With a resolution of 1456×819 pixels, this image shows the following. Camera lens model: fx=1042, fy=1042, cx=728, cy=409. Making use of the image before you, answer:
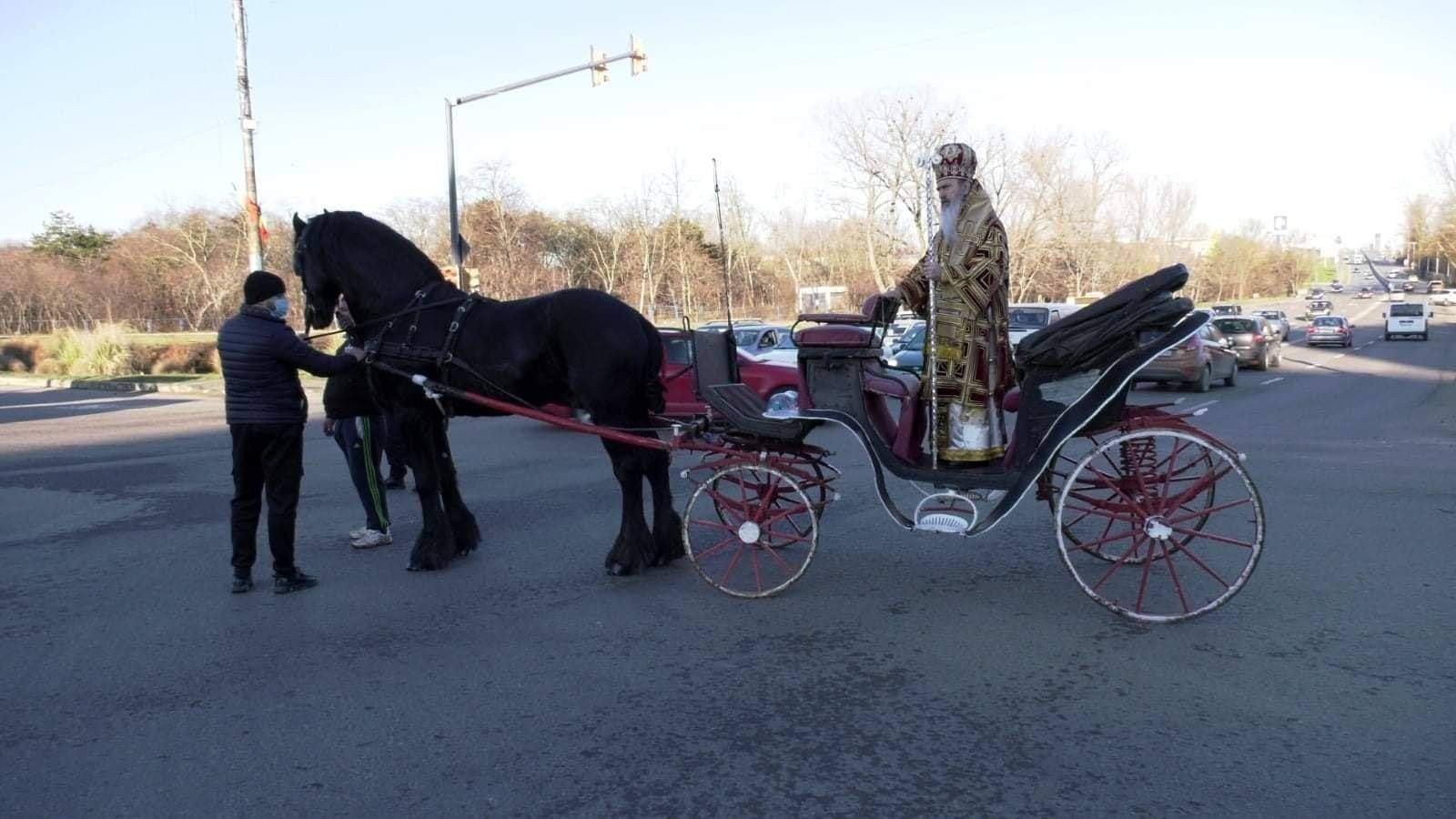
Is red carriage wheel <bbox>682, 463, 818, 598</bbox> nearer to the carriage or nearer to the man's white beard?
the carriage

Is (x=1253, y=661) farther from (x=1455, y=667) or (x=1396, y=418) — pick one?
(x=1396, y=418)

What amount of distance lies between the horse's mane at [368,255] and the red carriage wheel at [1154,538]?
4.36m

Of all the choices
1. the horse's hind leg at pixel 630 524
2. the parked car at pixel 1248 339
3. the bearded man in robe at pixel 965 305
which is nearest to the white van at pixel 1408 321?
the parked car at pixel 1248 339

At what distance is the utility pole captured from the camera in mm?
20573

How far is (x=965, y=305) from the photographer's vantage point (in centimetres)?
570

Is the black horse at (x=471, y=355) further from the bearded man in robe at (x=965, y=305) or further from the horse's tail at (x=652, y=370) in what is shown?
the bearded man in robe at (x=965, y=305)

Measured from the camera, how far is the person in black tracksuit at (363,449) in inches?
282

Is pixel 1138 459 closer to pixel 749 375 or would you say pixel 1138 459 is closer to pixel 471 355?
pixel 471 355

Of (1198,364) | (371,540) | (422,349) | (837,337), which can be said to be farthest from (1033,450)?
(1198,364)

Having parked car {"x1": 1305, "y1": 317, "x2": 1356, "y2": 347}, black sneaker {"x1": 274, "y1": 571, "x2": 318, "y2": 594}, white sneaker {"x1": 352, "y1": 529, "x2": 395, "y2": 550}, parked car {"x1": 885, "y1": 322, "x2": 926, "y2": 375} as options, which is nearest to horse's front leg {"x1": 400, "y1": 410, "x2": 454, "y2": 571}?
black sneaker {"x1": 274, "y1": 571, "x2": 318, "y2": 594}

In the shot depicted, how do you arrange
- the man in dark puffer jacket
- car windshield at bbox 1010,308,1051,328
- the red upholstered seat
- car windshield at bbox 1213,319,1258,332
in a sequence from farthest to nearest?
car windshield at bbox 1213,319,1258,332, car windshield at bbox 1010,308,1051,328, the man in dark puffer jacket, the red upholstered seat

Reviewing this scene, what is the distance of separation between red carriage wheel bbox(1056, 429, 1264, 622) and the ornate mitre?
5.27 ft

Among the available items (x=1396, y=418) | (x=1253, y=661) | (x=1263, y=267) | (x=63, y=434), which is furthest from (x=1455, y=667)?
(x=1263, y=267)

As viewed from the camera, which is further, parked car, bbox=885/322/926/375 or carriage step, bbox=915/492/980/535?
parked car, bbox=885/322/926/375
